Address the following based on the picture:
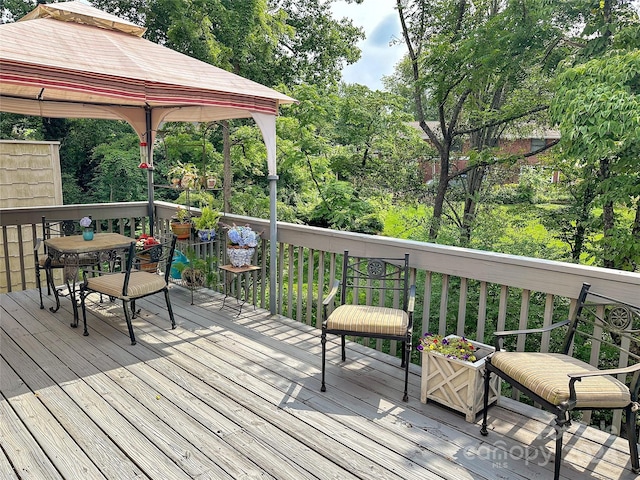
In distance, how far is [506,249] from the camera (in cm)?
669

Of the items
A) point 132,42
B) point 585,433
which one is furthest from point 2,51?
point 585,433

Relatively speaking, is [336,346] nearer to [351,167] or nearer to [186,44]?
[351,167]

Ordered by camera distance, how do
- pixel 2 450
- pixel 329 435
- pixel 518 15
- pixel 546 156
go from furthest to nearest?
1. pixel 546 156
2. pixel 518 15
3. pixel 329 435
4. pixel 2 450

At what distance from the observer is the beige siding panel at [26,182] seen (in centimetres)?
766

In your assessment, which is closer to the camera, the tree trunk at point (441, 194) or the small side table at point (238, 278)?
the small side table at point (238, 278)

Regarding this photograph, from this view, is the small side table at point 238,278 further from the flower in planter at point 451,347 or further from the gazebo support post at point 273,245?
the flower in planter at point 451,347

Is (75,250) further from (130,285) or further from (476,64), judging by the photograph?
(476,64)

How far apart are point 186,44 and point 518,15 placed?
5.78m

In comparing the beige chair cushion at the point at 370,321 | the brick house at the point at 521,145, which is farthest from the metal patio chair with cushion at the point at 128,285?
the brick house at the point at 521,145

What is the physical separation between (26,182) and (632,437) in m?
9.22

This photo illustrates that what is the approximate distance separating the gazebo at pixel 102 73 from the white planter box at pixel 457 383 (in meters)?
1.95

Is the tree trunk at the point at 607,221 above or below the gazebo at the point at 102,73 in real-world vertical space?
below

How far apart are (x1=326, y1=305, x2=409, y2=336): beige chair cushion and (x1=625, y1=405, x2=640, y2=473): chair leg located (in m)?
1.14

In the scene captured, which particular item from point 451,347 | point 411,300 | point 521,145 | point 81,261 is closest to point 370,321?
point 411,300
